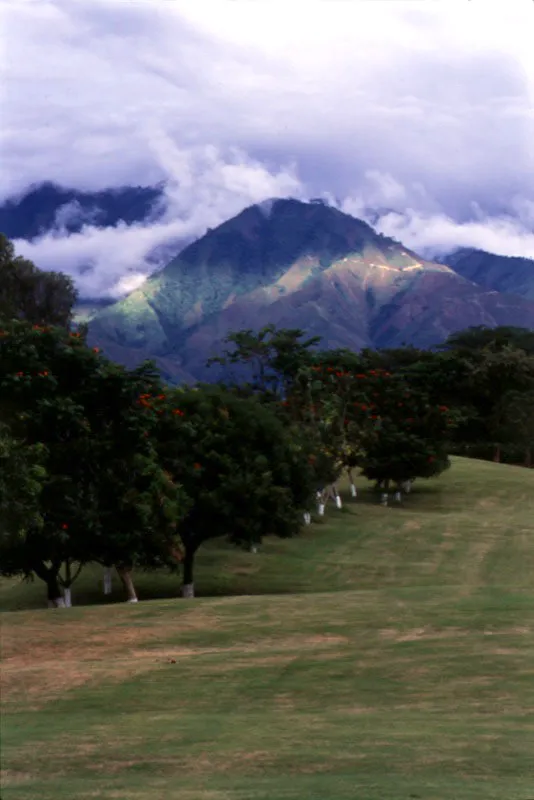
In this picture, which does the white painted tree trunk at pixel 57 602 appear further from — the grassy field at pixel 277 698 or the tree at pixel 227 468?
the grassy field at pixel 277 698

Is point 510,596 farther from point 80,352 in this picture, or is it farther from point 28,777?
point 28,777

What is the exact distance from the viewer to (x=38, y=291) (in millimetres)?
60719

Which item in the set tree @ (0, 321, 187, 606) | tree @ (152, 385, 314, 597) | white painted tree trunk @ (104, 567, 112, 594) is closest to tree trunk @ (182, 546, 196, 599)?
tree @ (152, 385, 314, 597)

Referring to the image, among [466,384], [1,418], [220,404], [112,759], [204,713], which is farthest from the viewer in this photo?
[466,384]

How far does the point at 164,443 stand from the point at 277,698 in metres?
18.5

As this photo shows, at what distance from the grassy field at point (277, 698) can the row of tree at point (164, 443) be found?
347 cm

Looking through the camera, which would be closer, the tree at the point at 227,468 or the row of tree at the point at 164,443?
the row of tree at the point at 164,443

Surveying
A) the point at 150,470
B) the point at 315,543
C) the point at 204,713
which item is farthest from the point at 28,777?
the point at 315,543

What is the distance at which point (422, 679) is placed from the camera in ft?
50.1

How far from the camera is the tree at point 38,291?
183ft

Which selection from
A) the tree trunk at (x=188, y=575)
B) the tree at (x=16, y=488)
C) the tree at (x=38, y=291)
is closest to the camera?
the tree at (x=16, y=488)

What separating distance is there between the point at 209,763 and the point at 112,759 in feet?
3.43

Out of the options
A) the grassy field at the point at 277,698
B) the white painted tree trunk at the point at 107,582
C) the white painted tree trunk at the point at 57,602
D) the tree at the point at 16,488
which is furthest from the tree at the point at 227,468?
the tree at the point at 16,488

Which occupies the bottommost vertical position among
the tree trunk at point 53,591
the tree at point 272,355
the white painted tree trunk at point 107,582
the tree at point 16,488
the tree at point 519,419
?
the white painted tree trunk at point 107,582
